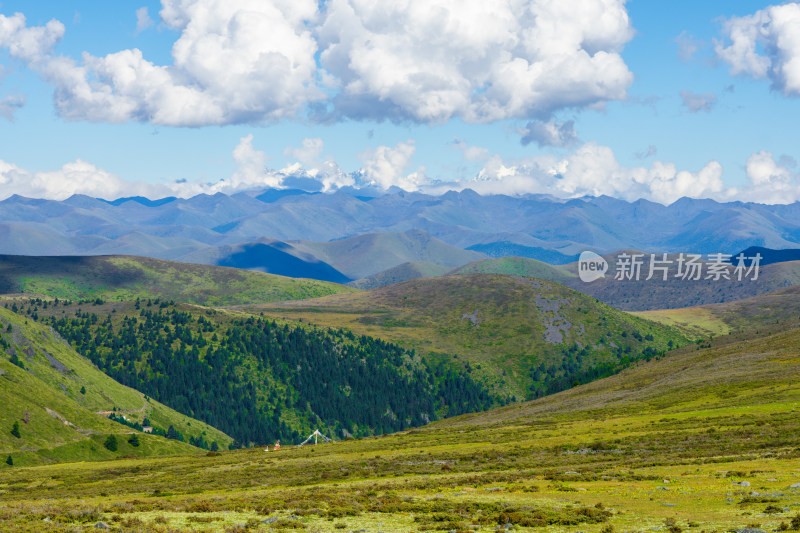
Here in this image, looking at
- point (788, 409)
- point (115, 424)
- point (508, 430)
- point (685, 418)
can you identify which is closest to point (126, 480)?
point (508, 430)

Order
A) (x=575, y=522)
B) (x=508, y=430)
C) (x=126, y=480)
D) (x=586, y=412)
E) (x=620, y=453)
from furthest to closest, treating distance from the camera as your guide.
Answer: (x=586, y=412) → (x=508, y=430) → (x=126, y=480) → (x=620, y=453) → (x=575, y=522)

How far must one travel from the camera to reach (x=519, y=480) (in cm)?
5522

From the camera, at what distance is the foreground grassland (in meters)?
37.0

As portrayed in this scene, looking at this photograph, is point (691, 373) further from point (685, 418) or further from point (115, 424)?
point (115, 424)

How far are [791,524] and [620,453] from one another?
129 ft

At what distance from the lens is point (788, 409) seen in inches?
3159

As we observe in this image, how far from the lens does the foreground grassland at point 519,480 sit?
121 ft

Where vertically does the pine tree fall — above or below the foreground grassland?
below

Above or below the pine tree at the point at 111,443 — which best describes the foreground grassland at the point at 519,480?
above

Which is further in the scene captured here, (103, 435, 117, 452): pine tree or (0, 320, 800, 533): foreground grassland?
(103, 435, 117, 452): pine tree

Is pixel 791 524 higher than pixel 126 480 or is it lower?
higher

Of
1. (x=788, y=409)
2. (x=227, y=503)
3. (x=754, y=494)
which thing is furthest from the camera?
(x=788, y=409)

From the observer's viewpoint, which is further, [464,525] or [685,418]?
[685,418]

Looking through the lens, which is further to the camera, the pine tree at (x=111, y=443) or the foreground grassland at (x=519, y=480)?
the pine tree at (x=111, y=443)
